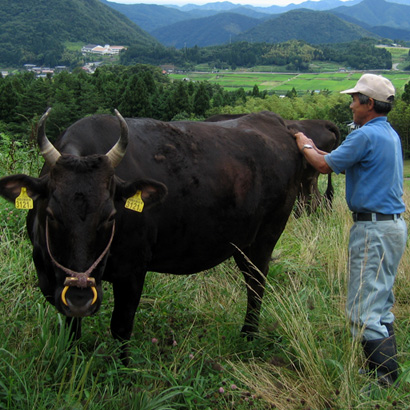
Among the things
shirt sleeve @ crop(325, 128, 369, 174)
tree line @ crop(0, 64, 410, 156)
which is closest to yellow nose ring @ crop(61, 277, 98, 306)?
shirt sleeve @ crop(325, 128, 369, 174)

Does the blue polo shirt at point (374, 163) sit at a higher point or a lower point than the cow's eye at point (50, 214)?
higher

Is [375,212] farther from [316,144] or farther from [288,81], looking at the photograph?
[288,81]

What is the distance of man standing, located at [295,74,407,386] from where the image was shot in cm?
402

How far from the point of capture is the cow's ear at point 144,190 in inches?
145

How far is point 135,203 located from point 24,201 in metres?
0.82

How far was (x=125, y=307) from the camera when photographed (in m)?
4.16

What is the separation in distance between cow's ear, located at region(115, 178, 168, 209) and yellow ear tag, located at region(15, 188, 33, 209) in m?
0.64

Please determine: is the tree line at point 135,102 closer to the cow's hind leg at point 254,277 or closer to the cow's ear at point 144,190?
the cow's hind leg at point 254,277

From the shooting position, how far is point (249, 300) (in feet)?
17.1

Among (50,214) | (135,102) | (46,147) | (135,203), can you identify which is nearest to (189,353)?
(135,203)

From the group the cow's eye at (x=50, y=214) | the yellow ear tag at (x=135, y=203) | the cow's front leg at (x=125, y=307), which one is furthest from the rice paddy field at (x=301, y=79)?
the cow's eye at (x=50, y=214)

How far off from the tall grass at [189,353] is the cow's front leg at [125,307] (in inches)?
3.7

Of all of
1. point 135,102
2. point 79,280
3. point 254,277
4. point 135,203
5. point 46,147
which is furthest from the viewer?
point 135,102

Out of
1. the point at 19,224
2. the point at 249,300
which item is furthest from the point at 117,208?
the point at 19,224
